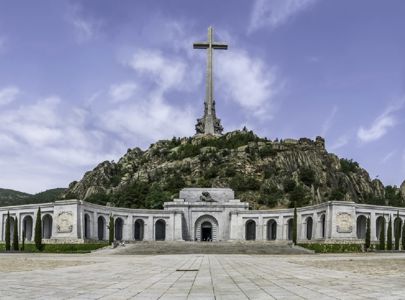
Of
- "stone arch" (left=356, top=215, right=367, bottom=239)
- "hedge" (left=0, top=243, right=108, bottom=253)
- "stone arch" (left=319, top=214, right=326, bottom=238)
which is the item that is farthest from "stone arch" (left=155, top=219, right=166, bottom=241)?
"stone arch" (left=356, top=215, right=367, bottom=239)

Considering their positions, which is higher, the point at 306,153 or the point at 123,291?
the point at 306,153

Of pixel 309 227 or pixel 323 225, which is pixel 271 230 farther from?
pixel 323 225

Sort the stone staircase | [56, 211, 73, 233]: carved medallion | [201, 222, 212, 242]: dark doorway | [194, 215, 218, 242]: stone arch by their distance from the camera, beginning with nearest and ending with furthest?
the stone staircase → [56, 211, 73, 233]: carved medallion → [194, 215, 218, 242]: stone arch → [201, 222, 212, 242]: dark doorway

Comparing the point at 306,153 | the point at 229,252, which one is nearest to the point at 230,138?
the point at 306,153

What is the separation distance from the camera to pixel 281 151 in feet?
329

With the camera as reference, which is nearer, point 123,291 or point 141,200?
point 123,291

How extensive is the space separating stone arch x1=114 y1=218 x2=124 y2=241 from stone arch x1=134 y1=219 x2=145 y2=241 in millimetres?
2739

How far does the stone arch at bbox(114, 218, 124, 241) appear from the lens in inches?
2502

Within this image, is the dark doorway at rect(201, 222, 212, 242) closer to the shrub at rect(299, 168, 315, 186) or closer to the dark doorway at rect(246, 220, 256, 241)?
the dark doorway at rect(246, 220, 256, 241)

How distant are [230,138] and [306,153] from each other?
54.7ft

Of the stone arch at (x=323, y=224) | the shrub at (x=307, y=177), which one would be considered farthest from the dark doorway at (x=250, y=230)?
the shrub at (x=307, y=177)

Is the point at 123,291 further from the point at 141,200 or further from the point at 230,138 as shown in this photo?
the point at 230,138

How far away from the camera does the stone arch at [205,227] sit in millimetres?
67375

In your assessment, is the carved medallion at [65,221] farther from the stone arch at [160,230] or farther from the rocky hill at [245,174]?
the rocky hill at [245,174]
